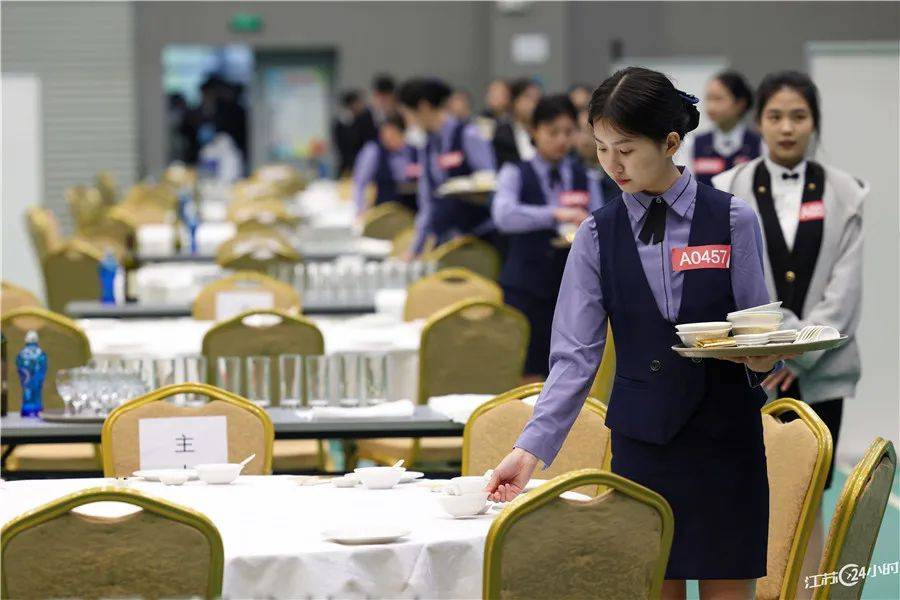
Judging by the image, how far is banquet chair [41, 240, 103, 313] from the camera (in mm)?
9945

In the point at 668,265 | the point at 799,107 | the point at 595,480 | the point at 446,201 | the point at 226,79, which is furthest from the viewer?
the point at 226,79

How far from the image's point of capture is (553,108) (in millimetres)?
7449

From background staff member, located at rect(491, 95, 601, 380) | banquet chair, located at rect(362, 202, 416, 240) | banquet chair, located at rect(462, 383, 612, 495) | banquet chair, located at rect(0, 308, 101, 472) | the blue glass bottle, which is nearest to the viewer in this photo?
banquet chair, located at rect(462, 383, 612, 495)

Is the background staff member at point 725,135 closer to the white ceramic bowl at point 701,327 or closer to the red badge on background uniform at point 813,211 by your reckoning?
the red badge on background uniform at point 813,211

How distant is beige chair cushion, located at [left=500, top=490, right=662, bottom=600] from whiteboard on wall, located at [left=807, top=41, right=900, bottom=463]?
14.6 feet

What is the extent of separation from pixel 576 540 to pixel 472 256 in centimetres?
648

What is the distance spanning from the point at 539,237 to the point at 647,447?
483 centimetres

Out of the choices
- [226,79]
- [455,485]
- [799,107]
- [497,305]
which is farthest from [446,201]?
[226,79]

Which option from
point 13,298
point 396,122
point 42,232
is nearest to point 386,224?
point 396,122

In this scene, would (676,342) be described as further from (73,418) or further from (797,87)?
(73,418)

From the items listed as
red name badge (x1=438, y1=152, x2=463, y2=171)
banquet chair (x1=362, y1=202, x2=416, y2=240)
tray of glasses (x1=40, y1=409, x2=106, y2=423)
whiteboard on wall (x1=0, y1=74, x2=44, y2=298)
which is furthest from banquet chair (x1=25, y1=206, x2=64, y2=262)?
tray of glasses (x1=40, y1=409, x2=106, y2=423)

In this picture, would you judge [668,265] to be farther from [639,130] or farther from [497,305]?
[497,305]

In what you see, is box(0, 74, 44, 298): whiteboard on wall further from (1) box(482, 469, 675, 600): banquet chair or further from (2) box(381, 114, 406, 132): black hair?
(1) box(482, 469, 675, 600): banquet chair

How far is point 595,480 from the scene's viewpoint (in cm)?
289
